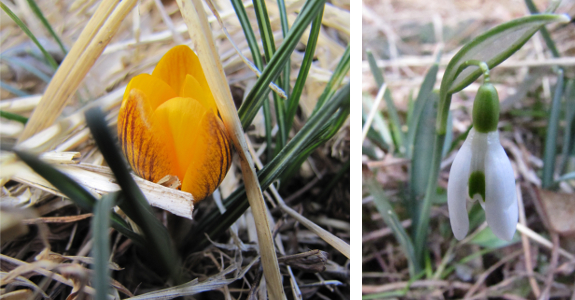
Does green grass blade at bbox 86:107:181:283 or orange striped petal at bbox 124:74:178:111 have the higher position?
orange striped petal at bbox 124:74:178:111

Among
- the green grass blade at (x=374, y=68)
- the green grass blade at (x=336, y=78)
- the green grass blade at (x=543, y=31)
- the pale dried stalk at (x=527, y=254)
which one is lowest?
the pale dried stalk at (x=527, y=254)

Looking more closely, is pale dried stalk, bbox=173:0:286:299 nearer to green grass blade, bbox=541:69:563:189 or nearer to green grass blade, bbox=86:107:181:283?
green grass blade, bbox=86:107:181:283

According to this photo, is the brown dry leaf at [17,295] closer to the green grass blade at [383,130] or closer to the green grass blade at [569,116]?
the green grass blade at [383,130]

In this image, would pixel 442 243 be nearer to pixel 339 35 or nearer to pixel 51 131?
pixel 339 35

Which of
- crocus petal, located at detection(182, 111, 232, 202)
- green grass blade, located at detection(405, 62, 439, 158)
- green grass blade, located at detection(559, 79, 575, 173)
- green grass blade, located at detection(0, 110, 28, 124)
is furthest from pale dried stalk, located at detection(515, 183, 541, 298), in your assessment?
green grass blade, located at detection(0, 110, 28, 124)

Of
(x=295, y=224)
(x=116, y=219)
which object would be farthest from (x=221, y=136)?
(x=295, y=224)

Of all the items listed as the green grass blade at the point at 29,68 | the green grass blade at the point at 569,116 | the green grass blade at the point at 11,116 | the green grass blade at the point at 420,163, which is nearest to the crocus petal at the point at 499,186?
the green grass blade at the point at 420,163

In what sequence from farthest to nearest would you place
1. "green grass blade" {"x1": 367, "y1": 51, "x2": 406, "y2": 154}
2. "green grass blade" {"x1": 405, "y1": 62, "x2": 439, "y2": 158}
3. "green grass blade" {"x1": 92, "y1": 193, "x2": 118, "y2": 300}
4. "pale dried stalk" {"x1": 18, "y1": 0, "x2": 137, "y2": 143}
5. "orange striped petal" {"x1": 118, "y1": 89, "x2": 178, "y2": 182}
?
"green grass blade" {"x1": 367, "y1": 51, "x2": 406, "y2": 154} → "green grass blade" {"x1": 405, "y1": 62, "x2": 439, "y2": 158} → "pale dried stalk" {"x1": 18, "y1": 0, "x2": 137, "y2": 143} → "orange striped petal" {"x1": 118, "y1": 89, "x2": 178, "y2": 182} → "green grass blade" {"x1": 92, "y1": 193, "x2": 118, "y2": 300}
